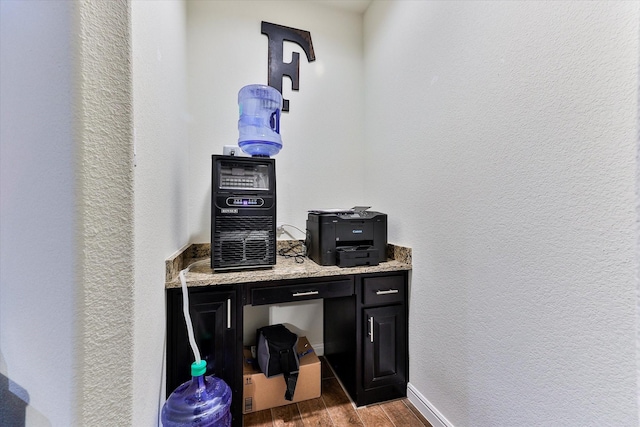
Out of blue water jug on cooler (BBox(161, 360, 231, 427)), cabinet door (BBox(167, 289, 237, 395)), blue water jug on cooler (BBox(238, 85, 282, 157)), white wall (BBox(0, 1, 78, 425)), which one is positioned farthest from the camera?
blue water jug on cooler (BBox(238, 85, 282, 157))

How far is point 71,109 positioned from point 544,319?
151 centimetres

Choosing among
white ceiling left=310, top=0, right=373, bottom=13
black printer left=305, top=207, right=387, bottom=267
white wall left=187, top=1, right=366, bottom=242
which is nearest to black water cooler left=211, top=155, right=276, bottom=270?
black printer left=305, top=207, right=387, bottom=267

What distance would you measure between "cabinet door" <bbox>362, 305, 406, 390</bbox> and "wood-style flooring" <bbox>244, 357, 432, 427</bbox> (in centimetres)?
13

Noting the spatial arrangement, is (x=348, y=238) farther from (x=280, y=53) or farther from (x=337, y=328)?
(x=280, y=53)

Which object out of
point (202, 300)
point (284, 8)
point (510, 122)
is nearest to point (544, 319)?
point (510, 122)

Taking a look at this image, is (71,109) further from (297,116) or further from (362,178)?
(362,178)

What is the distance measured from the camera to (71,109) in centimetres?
58

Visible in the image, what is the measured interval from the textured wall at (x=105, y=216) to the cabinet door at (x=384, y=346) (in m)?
1.15

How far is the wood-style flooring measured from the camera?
1.36 meters

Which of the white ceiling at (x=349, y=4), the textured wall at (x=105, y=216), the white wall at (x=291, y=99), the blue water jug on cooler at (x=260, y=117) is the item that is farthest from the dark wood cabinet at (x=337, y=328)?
the white ceiling at (x=349, y=4)

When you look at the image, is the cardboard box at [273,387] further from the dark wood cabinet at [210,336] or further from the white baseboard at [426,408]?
the white baseboard at [426,408]

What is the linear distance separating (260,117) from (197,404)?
1.61 metres

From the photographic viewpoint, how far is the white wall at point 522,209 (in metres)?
0.70

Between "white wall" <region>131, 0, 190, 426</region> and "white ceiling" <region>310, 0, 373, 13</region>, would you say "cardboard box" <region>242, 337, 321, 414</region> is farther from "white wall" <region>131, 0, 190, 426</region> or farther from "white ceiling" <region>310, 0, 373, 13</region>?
"white ceiling" <region>310, 0, 373, 13</region>
